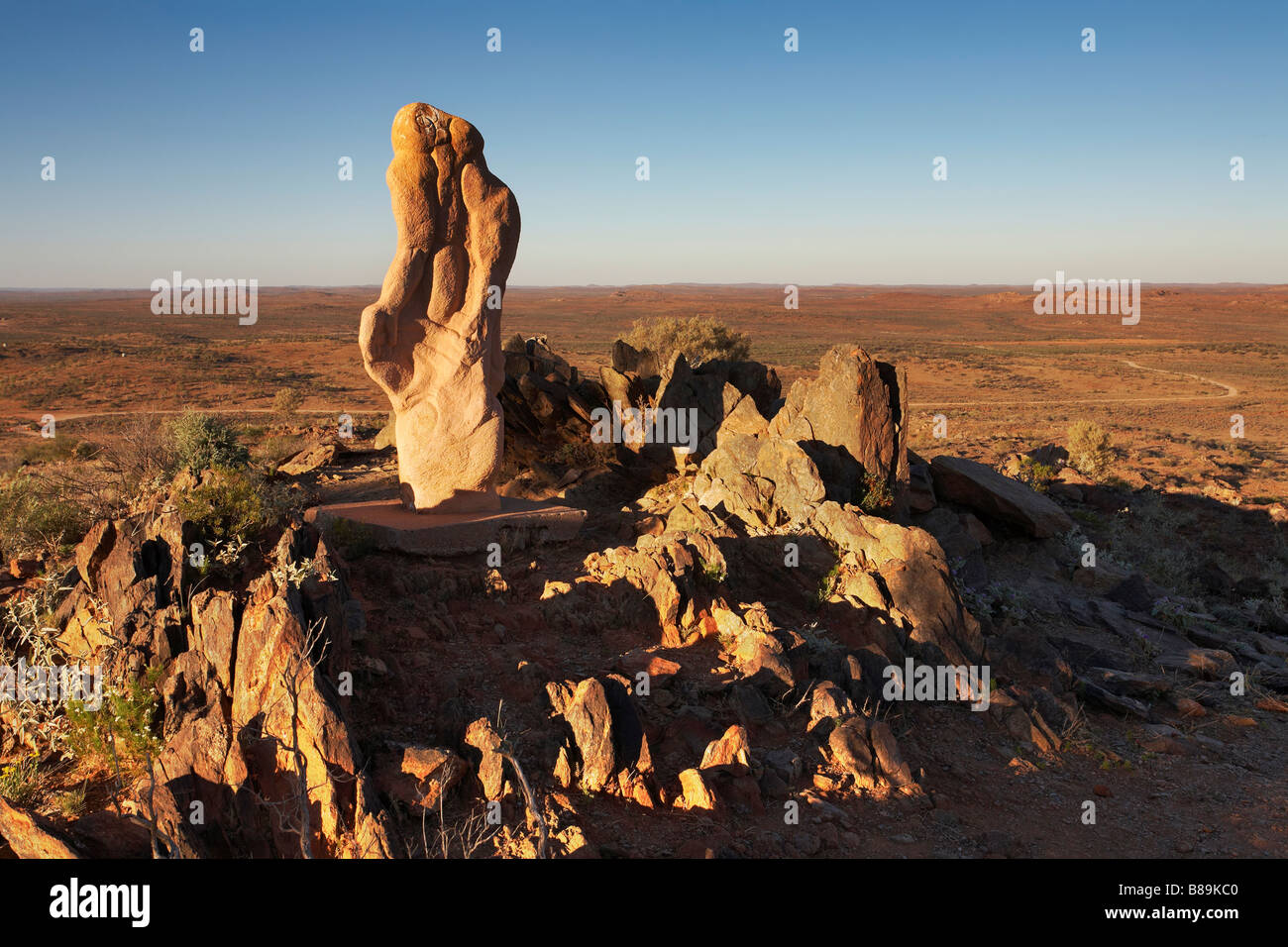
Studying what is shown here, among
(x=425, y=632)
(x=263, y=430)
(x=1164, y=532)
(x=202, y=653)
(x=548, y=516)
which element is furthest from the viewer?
(x=263, y=430)

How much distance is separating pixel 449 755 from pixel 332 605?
4.13ft

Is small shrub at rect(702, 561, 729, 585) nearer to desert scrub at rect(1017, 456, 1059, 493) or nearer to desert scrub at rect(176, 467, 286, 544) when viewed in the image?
desert scrub at rect(176, 467, 286, 544)

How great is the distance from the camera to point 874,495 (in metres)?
10.1

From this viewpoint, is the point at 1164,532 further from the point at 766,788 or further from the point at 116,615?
the point at 116,615

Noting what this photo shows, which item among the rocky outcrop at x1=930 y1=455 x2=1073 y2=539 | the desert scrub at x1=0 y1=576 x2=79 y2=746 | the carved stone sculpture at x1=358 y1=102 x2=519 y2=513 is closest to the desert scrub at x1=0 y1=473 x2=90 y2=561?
the desert scrub at x1=0 y1=576 x2=79 y2=746

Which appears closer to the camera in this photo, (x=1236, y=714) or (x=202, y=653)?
(x=202, y=653)

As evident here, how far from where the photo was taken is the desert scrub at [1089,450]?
18.6m

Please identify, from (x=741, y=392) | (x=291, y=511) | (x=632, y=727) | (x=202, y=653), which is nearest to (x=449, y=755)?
(x=632, y=727)

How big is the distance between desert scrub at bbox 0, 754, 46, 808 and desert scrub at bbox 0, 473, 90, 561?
3.49 metres

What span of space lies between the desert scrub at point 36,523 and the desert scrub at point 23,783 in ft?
11.5

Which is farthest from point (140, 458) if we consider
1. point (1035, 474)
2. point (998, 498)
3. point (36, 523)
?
point (1035, 474)

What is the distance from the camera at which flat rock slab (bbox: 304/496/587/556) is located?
7.80 m

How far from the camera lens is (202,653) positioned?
192 inches

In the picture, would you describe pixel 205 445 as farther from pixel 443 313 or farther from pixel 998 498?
pixel 998 498
